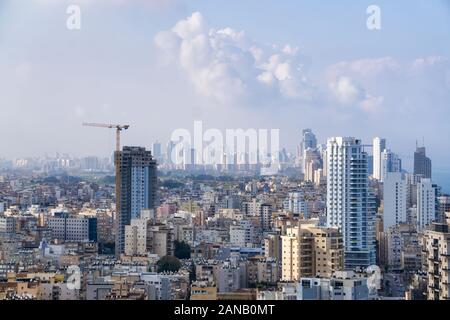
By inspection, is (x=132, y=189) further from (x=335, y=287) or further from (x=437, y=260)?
(x=335, y=287)

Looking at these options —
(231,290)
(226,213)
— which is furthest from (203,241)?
(231,290)

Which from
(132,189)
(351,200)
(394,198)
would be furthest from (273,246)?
(132,189)

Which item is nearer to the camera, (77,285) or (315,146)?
(77,285)

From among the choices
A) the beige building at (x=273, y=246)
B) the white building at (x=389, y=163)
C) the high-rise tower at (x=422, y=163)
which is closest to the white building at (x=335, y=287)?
the high-rise tower at (x=422, y=163)
